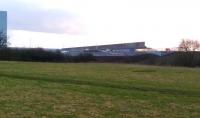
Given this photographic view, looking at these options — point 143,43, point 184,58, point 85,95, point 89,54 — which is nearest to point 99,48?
point 143,43

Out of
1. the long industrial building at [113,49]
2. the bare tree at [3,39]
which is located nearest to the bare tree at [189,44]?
the long industrial building at [113,49]

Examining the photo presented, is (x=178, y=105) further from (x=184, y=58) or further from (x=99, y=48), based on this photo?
(x=99, y=48)

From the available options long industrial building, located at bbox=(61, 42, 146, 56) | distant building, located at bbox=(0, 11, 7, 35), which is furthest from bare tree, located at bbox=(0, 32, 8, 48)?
long industrial building, located at bbox=(61, 42, 146, 56)

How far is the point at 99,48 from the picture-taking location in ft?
415

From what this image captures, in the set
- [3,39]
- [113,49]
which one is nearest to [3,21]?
[3,39]

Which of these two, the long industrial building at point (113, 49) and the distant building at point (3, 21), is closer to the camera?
the long industrial building at point (113, 49)

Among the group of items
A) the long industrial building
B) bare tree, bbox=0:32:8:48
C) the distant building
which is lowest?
the long industrial building

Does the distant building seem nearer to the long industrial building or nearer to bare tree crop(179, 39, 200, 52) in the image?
the long industrial building

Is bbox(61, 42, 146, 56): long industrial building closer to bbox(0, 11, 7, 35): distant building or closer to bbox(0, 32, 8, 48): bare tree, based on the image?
bbox(0, 32, 8, 48): bare tree

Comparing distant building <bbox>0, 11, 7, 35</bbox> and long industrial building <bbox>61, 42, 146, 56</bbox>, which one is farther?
distant building <bbox>0, 11, 7, 35</bbox>

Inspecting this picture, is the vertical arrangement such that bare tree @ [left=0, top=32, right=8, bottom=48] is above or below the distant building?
below

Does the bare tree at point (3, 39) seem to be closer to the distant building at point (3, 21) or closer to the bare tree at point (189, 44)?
the distant building at point (3, 21)

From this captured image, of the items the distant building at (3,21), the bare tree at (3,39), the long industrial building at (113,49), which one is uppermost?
the distant building at (3,21)

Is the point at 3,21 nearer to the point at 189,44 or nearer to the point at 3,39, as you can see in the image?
the point at 3,39
